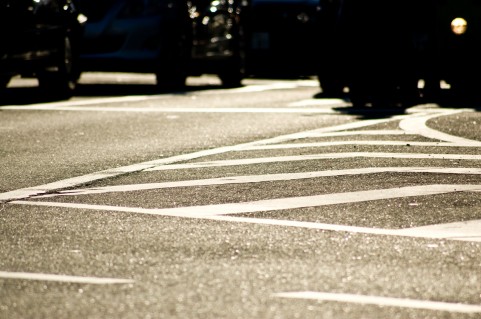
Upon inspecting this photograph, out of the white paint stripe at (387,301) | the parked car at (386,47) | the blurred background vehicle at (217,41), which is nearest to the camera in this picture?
the white paint stripe at (387,301)

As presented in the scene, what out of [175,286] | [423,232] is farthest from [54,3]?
[175,286]

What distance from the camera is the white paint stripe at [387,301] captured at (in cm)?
549

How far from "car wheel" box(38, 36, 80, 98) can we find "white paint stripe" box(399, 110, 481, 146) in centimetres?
609

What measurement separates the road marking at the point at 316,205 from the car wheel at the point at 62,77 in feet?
34.5

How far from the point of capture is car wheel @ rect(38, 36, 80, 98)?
1908cm

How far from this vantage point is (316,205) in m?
8.36

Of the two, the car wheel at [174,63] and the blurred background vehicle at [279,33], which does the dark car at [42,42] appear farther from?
the blurred background vehicle at [279,33]

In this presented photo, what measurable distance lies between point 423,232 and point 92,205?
2185 mm

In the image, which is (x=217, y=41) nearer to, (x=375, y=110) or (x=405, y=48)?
(x=405, y=48)

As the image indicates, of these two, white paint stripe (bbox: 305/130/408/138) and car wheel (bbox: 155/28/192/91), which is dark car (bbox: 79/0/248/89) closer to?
car wheel (bbox: 155/28/192/91)

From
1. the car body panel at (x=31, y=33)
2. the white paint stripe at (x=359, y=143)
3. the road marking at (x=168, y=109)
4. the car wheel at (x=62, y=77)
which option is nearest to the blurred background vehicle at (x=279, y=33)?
the car wheel at (x=62, y=77)

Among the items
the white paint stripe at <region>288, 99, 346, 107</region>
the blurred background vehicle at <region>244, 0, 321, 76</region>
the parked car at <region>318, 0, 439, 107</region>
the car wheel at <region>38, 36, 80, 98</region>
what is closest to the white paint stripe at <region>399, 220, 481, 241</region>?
the parked car at <region>318, 0, 439, 107</region>

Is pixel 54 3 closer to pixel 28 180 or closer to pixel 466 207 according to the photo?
pixel 28 180

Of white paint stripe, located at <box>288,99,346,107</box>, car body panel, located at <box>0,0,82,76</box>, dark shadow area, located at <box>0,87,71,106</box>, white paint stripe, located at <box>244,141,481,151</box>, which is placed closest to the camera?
white paint stripe, located at <box>244,141,481,151</box>
